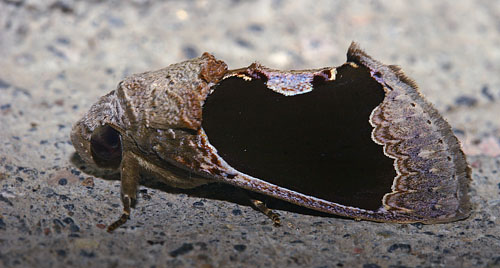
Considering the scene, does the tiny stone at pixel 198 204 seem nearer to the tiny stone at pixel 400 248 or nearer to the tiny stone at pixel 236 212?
the tiny stone at pixel 236 212

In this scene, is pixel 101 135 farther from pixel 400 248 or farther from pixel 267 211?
pixel 400 248

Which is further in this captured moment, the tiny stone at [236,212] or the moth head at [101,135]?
the tiny stone at [236,212]

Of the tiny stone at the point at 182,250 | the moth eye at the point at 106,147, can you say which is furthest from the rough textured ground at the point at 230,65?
the moth eye at the point at 106,147

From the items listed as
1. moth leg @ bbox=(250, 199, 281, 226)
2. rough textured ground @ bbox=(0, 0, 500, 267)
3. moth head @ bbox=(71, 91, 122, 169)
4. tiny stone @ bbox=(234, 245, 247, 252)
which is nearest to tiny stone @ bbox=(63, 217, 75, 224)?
rough textured ground @ bbox=(0, 0, 500, 267)

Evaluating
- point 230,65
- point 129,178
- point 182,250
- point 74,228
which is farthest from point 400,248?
point 230,65

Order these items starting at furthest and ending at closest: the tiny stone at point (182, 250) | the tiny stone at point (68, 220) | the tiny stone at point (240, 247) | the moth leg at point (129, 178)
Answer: the moth leg at point (129, 178), the tiny stone at point (68, 220), the tiny stone at point (240, 247), the tiny stone at point (182, 250)

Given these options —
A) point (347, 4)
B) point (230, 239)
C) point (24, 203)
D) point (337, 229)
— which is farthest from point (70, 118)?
point (347, 4)

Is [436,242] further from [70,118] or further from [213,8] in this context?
[213,8]

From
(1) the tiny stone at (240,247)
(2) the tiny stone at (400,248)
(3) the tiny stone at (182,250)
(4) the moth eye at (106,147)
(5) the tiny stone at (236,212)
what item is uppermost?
(4) the moth eye at (106,147)
